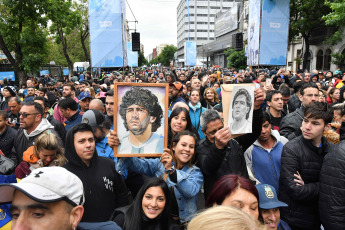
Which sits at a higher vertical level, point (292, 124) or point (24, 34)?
point (24, 34)

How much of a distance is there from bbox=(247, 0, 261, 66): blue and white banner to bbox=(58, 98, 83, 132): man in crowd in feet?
29.0

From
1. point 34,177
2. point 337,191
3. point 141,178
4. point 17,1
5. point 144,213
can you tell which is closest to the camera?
point 34,177

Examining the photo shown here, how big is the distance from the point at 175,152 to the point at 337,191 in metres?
1.53

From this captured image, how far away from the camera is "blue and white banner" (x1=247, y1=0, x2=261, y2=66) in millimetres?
11503

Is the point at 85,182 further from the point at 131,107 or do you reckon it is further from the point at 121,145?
the point at 131,107

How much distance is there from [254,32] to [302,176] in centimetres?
1050

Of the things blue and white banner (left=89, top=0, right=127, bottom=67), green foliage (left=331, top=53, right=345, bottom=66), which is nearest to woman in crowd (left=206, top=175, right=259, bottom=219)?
blue and white banner (left=89, top=0, right=127, bottom=67)

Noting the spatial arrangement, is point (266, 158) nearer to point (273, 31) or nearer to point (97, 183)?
point (97, 183)

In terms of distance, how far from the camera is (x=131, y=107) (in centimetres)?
Answer: 250

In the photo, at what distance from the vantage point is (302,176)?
2.67 m

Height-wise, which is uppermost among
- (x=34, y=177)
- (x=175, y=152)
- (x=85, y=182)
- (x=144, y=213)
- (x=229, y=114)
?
(x=229, y=114)

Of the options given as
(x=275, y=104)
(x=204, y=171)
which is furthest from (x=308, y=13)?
(x=204, y=171)

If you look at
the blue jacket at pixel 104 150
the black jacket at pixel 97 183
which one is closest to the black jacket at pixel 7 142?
the blue jacket at pixel 104 150

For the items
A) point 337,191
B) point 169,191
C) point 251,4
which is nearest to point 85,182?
point 169,191
